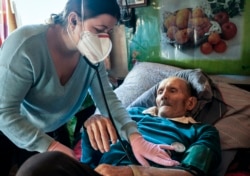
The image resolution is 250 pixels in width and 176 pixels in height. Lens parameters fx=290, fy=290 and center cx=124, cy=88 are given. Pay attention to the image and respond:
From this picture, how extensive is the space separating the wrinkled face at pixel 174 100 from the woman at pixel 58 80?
1.18ft

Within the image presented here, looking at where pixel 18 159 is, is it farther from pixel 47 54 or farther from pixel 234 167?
pixel 234 167

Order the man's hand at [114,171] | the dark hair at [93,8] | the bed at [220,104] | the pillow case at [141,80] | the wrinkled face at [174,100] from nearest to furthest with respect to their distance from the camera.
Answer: the man's hand at [114,171] → the dark hair at [93,8] → the bed at [220,104] → the wrinkled face at [174,100] → the pillow case at [141,80]

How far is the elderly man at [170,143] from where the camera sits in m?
0.97

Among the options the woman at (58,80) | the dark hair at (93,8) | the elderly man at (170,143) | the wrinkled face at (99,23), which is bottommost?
the elderly man at (170,143)

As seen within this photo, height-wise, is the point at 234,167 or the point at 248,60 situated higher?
the point at 248,60

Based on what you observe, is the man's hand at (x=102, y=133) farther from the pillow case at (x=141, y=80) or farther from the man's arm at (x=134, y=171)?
the pillow case at (x=141, y=80)

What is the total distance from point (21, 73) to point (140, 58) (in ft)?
4.38

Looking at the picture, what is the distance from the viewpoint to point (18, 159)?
1347 millimetres

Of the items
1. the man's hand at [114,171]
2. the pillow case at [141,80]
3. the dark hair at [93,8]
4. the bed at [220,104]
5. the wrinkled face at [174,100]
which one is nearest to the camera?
the man's hand at [114,171]

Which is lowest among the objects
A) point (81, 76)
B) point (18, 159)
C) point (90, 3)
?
point (18, 159)

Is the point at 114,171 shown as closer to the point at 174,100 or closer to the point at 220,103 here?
the point at 174,100

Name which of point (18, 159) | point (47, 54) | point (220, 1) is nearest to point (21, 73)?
point (47, 54)

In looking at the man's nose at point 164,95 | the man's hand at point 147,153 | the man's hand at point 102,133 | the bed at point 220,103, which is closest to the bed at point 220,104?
the bed at point 220,103

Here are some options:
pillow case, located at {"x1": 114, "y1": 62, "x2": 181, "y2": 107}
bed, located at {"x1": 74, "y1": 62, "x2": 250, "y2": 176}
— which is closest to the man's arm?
bed, located at {"x1": 74, "y1": 62, "x2": 250, "y2": 176}
